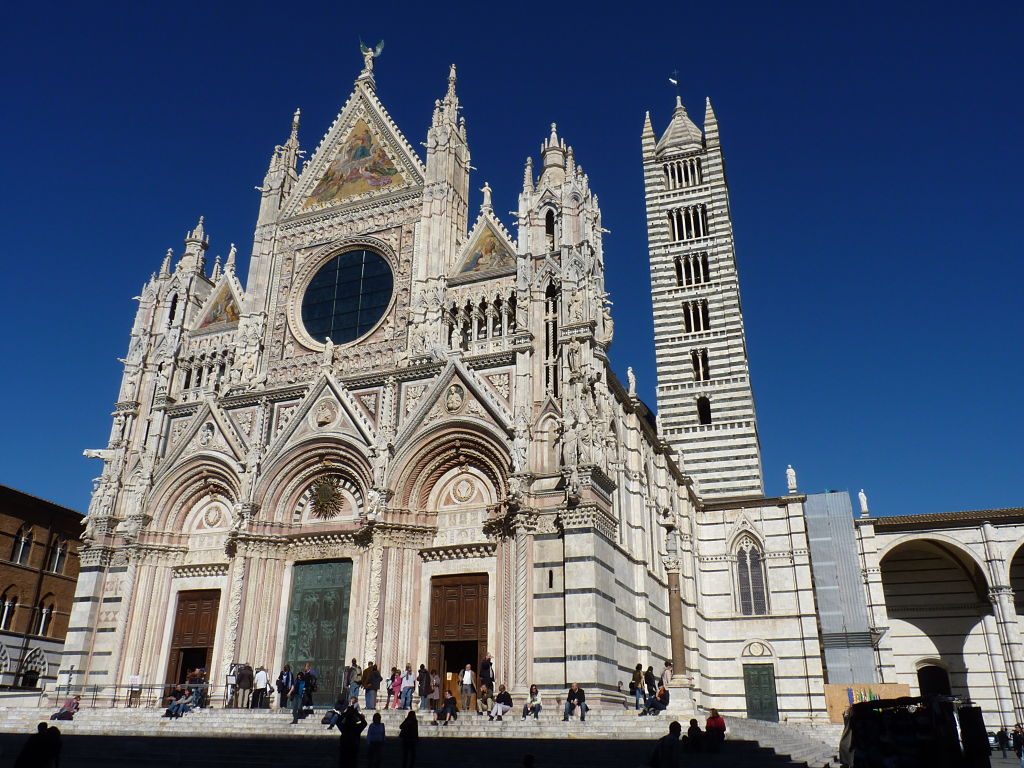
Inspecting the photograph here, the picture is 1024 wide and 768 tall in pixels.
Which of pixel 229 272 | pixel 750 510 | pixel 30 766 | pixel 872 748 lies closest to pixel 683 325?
pixel 750 510

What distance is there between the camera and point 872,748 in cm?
1212

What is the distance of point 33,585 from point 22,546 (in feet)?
5.29

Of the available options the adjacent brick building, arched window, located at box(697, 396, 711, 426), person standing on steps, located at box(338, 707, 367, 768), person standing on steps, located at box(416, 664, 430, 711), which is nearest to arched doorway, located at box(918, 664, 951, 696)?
arched window, located at box(697, 396, 711, 426)

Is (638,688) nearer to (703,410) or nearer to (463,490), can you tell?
(463,490)

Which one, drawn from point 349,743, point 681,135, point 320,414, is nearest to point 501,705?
point 349,743

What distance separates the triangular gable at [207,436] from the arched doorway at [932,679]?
27.8 metres

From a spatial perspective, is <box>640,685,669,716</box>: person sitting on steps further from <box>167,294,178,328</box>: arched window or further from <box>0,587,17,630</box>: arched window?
<box>0,587,17,630</box>: arched window

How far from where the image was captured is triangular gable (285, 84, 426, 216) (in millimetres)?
29422

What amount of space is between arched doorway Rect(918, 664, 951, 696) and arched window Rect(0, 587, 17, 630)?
3532 centimetres

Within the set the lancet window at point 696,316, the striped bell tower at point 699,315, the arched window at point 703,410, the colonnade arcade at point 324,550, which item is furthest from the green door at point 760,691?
the lancet window at point 696,316

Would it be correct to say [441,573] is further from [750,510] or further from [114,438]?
[750,510]

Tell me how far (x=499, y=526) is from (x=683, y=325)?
21590mm

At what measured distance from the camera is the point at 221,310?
3005cm

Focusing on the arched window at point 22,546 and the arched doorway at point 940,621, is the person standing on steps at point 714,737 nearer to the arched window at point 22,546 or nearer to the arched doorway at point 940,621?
the arched doorway at point 940,621
